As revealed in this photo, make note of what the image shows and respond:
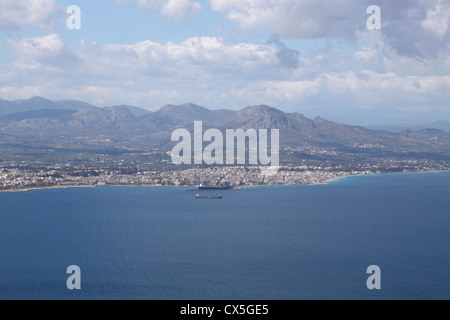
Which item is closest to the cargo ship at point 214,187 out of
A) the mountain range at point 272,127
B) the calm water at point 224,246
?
the calm water at point 224,246

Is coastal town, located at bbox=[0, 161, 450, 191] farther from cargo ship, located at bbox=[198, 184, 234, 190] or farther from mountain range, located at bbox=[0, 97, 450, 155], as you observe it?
mountain range, located at bbox=[0, 97, 450, 155]

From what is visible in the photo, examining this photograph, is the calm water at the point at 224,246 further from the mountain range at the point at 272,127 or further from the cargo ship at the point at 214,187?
the mountain range at the point at 272,127

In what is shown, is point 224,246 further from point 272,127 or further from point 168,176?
point 272,127

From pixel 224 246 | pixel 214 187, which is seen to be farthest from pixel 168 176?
pixel 224 246

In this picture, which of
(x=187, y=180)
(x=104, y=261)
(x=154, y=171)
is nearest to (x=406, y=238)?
(x=104, y=261)
